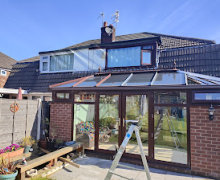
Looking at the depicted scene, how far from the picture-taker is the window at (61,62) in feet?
36.8

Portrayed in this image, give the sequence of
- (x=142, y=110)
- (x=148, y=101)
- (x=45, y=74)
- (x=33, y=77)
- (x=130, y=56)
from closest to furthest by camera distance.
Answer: (x=148, y=101)
(x=142, y=110)
(x=130, y=56)
(x=45, y=74)
(x=33, y=77)

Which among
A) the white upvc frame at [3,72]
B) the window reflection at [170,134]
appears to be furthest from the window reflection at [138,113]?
the white upvc frame at [3,72]

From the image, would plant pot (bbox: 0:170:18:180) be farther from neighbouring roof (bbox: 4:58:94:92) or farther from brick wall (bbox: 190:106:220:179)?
neighbouring roof (bbox: 4:58:94:92)

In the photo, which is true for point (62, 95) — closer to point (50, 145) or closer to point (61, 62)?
point (50, 145)

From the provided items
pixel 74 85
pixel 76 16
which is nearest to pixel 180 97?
pixel 74 85

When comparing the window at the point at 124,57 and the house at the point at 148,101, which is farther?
the window at the point at 124,57

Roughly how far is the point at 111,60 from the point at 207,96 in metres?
6.03

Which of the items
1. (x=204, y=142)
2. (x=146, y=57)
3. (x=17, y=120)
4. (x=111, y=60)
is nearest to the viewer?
(x=204, y=142)

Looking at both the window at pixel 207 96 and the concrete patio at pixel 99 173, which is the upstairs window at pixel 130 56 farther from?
the concrete patio at pixel 99 173

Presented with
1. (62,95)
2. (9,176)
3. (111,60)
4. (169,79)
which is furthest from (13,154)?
(111,60)

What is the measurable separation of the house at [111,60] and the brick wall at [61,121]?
11.8 ft

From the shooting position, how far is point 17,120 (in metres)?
5.92

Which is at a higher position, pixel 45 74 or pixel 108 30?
pixel 108 30

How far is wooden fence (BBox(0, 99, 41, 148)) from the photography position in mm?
5418
